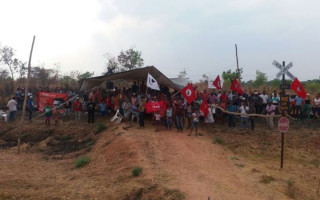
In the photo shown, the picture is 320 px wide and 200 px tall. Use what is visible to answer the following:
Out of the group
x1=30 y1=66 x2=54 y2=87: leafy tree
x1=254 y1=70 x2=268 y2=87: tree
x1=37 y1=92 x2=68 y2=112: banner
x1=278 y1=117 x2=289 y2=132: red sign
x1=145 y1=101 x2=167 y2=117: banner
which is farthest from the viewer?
x1=254 y1=70 x2=268 y2=87: tree

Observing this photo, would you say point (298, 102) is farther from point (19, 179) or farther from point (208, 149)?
point (19, 179)

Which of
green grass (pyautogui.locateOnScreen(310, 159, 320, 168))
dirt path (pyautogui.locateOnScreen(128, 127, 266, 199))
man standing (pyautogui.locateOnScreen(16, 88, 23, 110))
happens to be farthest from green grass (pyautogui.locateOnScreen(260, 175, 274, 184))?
man standing (pyautogui.locateOnScreen(16, 88, 23, 110))

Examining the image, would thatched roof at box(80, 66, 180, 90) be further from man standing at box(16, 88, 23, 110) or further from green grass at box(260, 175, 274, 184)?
green grass at box(260, 175, 274, 184)

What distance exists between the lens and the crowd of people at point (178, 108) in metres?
17.1

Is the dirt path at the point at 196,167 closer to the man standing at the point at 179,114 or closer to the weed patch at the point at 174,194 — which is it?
the weed patch at the point at 174,194

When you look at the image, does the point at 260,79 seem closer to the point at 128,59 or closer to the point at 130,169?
the point at 128,59

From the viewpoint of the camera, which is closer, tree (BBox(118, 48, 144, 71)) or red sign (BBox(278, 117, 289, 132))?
red sign (BBox(278, 117, 289, 132))

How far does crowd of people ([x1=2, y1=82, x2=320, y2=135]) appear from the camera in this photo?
56.0ft

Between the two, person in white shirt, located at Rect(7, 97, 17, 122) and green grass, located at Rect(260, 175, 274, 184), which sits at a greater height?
person in white shirt, located at Rect(7, 97, 17, 122)

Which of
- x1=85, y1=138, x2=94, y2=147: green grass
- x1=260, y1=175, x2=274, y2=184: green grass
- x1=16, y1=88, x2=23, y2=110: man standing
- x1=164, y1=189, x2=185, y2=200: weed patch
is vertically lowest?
x1=260, y1=175, x2=274, y2=184: green grass

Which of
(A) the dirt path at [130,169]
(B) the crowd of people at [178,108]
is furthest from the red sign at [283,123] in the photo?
(B) the crowd of people at [178,108]

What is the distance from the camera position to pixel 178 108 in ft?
54.6

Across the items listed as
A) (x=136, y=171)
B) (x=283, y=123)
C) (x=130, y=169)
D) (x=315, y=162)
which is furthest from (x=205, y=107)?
(x=136, y=171)

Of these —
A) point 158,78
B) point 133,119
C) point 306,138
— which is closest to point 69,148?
point 133,119
